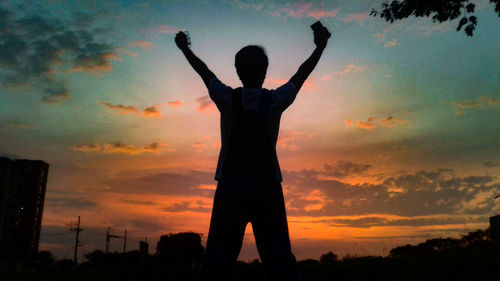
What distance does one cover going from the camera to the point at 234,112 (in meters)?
2.79

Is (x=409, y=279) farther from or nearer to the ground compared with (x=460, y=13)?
nearer to the ground

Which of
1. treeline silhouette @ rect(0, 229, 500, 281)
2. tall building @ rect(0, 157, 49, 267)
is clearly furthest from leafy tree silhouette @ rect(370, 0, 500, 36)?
tall building @ rect(0, 157, 49, 267)

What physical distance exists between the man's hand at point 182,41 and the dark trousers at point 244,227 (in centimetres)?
121

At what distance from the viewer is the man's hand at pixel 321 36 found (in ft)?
10.8

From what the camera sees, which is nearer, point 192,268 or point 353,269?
point 353,269

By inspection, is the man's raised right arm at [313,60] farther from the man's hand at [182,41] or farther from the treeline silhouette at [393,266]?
the treeline silhouette at [393,266]

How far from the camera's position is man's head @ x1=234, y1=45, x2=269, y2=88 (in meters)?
2.88

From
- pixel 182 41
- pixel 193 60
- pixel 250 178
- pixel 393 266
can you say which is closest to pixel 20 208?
pixel 393 266

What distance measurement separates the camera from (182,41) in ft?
10.6

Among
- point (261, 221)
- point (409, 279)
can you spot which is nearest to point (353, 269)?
point (409, 279)

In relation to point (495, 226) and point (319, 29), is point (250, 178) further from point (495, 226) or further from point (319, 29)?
point (495, 226)

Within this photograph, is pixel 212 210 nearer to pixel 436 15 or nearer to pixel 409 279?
pixel 409 279

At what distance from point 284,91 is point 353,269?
26.6ft

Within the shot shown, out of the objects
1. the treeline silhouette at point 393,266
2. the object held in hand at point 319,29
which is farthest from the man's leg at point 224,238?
the treeline silhouette at point 393,266
